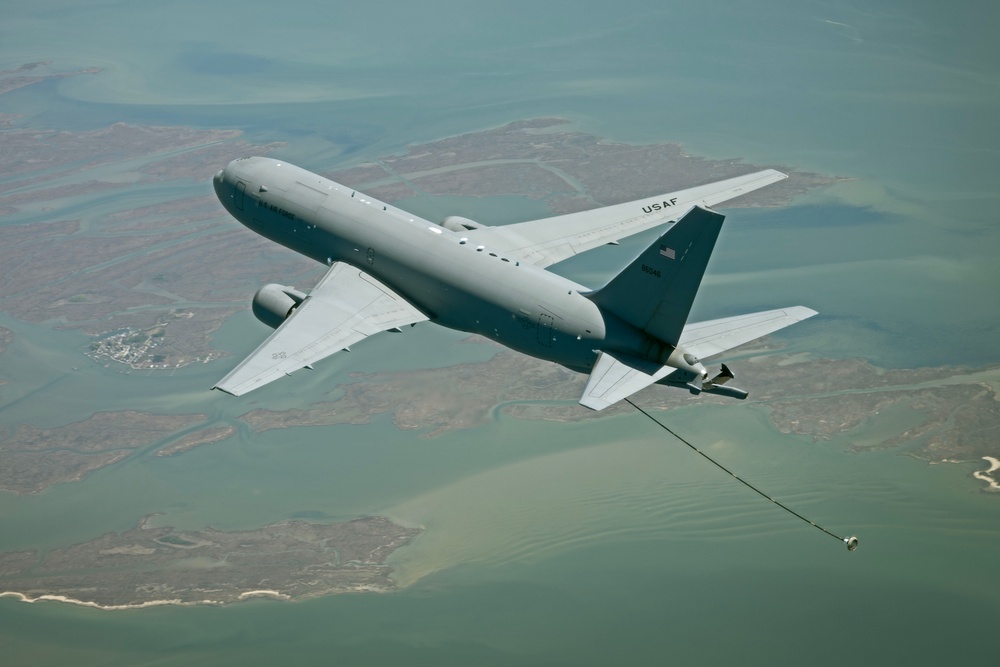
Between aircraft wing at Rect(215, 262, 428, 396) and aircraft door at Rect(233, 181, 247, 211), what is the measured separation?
33.3 feet

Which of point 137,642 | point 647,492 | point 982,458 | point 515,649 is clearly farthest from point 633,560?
point 137,642

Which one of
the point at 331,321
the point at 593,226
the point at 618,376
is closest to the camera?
the point at 618,376

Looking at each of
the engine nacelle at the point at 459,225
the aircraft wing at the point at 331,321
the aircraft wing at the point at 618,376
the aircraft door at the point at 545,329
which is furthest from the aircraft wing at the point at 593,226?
the aircraft wing at the point at 618,376

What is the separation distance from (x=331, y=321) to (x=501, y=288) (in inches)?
423

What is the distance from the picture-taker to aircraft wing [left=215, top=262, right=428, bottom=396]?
6024cm

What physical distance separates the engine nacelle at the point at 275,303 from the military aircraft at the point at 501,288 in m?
0.09

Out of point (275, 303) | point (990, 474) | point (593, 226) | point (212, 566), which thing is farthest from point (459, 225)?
point (990, 474)

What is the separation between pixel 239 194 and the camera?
74812 millimetres

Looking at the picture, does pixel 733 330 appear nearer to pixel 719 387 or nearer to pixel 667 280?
pixel 719 387

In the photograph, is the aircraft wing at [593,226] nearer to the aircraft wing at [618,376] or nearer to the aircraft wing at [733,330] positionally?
the aircraft wing at [618,376]

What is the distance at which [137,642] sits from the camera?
426 feet

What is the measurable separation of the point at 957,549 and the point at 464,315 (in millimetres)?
92169

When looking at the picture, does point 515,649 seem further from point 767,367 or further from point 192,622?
point 767,367

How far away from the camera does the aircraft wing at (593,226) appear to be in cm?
7181
